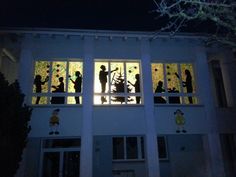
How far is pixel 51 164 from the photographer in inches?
446

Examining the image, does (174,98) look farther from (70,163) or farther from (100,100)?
(70,163)

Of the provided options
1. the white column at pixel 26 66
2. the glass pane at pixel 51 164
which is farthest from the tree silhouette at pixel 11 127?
the glass pane at pixel 51 164

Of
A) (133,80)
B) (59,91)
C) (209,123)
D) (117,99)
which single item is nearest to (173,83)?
(133,80)

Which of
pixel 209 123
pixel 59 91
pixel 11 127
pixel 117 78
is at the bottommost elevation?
pixel 11 127

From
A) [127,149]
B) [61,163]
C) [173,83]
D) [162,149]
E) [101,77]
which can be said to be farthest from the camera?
[162,149]

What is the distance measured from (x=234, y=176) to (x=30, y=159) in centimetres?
963

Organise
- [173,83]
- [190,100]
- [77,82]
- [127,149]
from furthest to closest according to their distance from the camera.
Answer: [127,149] < [173,83] < [190,100] < [77,82]

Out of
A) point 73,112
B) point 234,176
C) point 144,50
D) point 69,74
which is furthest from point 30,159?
point 234,176

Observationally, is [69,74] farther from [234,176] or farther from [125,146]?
[234,176]

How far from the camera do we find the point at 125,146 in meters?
14.2

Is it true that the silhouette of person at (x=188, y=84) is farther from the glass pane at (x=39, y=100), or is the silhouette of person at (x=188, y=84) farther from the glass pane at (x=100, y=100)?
the glass pane at (x=39, y=100)

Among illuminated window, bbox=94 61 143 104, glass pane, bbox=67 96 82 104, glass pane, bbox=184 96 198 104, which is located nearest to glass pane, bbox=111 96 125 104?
illuminated window, bbox=94 61 143 104

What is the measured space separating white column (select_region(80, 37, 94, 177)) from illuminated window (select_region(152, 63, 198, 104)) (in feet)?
10.1

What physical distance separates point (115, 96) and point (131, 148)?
3.95 m
